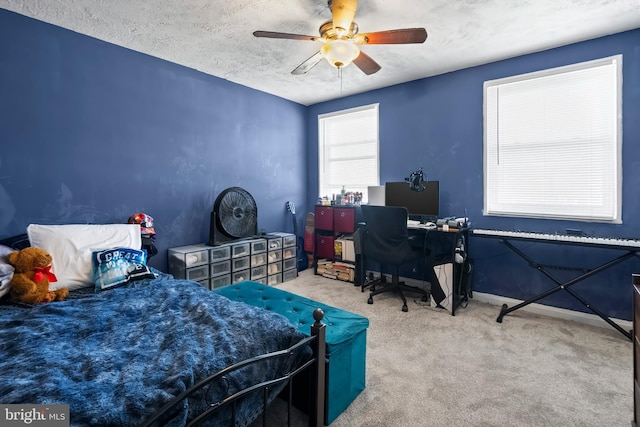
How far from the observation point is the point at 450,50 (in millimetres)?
2893

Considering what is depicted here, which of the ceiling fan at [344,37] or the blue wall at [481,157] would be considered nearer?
the ceiling fan at [344,37]

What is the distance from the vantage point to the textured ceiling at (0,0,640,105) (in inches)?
85.7

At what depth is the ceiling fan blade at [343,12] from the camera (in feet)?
6.08

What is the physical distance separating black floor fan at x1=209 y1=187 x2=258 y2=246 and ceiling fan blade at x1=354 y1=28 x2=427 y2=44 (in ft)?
6.92

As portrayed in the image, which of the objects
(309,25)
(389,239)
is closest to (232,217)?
(389,239)

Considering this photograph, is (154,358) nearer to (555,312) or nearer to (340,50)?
(340,50)

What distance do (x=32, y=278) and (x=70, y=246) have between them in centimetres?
37

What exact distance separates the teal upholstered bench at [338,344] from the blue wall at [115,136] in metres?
1.65

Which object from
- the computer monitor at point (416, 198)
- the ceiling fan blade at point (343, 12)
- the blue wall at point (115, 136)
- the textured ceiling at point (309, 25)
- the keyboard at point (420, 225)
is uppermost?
the textured ceiling at point (309, 25)

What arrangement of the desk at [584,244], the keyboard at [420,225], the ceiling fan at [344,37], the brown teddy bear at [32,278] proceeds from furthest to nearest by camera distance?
the keyboard at [420,225] → the desk at [584,244] → the ceiling fan at [344,37] → the brown teddy bear at [32,278]

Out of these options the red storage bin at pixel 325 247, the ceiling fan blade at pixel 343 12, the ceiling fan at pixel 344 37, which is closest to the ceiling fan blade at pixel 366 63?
the ceiling fan at pixel 344 37

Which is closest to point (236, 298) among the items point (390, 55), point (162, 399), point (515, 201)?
point (162, 399)

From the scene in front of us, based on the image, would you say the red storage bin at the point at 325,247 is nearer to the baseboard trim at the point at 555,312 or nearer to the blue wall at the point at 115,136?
the blue wall at the point at 115,136

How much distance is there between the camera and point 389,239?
312 cm
